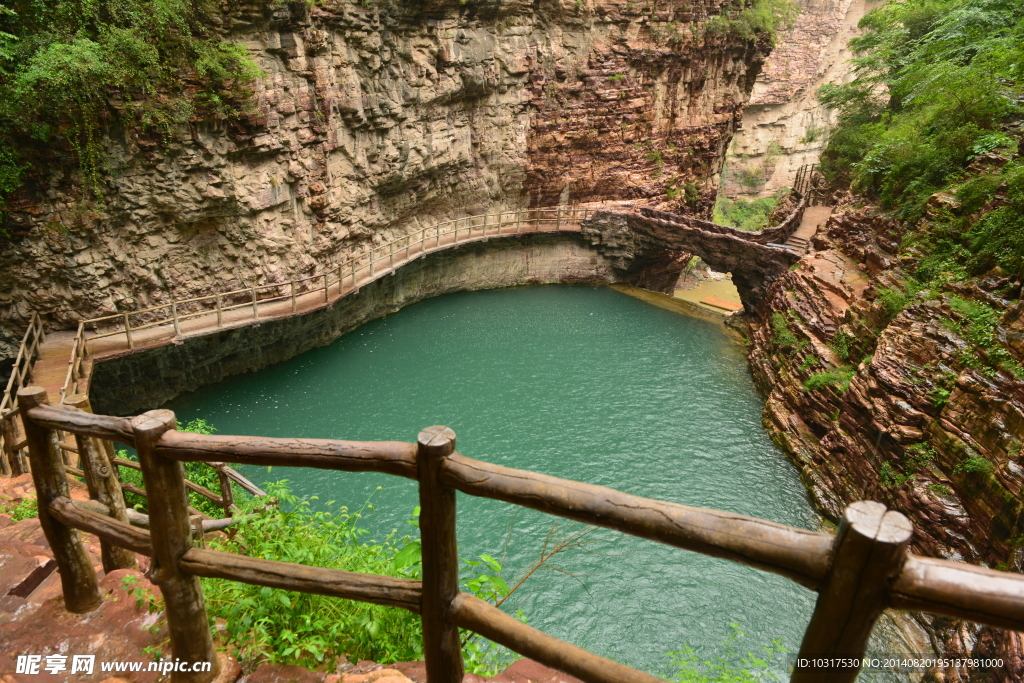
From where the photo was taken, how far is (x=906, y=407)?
410 inches

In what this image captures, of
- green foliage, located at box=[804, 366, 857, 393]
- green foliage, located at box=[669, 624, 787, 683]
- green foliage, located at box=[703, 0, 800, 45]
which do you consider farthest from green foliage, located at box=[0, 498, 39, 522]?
green foliage, located at box=[703, 0, 800, 45]

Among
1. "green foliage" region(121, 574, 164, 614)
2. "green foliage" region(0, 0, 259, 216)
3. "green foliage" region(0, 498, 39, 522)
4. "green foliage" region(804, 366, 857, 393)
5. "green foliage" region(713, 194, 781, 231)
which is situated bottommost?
"green foliage" region(713, 194, 781, 231)

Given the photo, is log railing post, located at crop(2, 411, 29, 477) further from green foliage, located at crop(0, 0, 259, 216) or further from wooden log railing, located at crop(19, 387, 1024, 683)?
green foliage, located at crop(0, 0, 259, 216)

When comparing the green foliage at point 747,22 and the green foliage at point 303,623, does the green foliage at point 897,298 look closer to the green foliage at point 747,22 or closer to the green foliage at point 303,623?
the green foliage at point 303,623

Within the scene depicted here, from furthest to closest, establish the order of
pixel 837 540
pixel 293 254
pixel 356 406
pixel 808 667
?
1. pixel 293 254
2. pixel 356 406
3. pixel 808 667
4. pixel 837 540

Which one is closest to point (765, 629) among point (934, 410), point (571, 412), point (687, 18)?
point (934, 410)

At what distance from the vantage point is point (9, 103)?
1119cm

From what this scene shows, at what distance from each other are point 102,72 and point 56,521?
1261 cm

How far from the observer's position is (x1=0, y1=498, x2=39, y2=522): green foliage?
5.66m

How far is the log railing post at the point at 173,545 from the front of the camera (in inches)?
103

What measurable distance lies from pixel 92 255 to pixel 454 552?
14.8 metres

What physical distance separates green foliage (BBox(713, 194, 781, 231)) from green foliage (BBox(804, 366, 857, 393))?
36.1 m

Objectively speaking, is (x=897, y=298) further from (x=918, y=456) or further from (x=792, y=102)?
(x=792, y=102)

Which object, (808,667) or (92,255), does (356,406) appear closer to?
(92,255)
